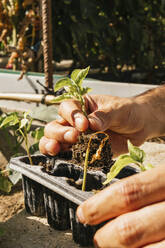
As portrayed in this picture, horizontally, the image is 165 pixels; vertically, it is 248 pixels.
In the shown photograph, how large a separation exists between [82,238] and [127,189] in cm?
40

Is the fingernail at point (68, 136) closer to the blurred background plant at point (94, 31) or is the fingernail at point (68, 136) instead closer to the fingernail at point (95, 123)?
the fingernail at point (95, 123)

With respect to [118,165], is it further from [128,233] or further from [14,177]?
[14,177]

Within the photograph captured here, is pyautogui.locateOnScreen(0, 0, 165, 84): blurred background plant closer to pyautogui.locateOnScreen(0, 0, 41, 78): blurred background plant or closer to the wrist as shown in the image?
pyautogui.locateOnScreen(0, 0, 41, 78): blurred background plant

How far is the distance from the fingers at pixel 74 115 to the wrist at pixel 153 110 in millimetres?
309

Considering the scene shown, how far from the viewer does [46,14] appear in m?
1.45

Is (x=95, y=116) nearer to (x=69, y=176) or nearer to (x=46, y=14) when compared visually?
(x=69, y=176)

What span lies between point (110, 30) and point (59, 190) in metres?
1.88

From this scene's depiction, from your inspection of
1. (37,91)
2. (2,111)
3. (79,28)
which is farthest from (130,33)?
(2,111)

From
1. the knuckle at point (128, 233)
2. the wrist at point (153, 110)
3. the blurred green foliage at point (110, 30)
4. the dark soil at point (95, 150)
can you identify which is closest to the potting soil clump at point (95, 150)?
the dark soil at point (95, 150)

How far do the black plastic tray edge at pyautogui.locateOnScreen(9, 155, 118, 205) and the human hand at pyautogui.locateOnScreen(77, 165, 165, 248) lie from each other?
6.3 inches

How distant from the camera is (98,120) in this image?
0.79 meters

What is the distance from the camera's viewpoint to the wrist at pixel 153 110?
1.13 meters

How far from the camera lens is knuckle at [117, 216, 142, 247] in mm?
500

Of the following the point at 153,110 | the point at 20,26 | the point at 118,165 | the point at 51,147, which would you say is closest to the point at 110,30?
the point at 20,26
